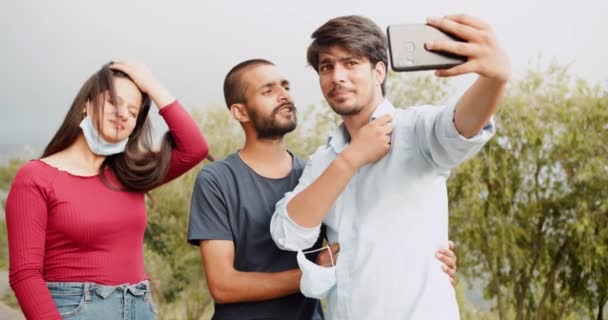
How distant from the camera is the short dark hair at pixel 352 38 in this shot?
2.12m

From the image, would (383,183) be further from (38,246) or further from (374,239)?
(38,246)

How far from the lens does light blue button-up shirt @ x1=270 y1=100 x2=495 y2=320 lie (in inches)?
76.6

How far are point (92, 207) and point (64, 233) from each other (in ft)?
0.42

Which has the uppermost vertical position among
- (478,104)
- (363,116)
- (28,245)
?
(478,104)

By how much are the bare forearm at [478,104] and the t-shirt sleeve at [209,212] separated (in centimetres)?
111

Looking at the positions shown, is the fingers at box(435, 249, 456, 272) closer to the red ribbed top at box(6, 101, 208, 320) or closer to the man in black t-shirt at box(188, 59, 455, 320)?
the man in black t-shirt at box(188, 59, 455, 320)

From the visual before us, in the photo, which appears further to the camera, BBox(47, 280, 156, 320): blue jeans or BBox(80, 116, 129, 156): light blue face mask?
BBox(80, 116, 129, 156): light blue face mask

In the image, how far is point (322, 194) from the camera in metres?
1.92

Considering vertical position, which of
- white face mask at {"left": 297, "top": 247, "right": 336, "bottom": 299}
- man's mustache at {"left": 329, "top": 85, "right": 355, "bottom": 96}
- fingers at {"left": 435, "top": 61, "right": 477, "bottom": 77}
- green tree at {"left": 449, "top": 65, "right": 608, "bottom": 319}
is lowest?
green tree at {"left": 449, "top": 65, "right": 608, "bottom": 319}

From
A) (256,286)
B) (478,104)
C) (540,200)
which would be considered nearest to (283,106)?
(256,286)

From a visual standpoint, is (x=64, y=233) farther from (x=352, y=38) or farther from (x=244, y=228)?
(x=352, y=38)

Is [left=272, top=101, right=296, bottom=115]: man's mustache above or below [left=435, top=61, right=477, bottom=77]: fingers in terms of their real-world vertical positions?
below

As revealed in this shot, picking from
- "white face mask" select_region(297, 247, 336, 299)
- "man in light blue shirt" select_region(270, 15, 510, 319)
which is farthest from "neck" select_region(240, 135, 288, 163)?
"white face mask" select_region(297, 247, 336, 299)

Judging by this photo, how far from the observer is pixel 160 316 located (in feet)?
50.2
